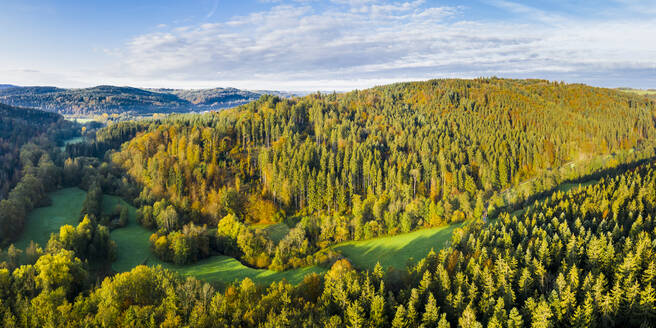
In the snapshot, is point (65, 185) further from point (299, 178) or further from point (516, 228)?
point (516, 228)

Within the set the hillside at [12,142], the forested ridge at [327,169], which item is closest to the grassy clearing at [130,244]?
the forested ridge at [327,169]

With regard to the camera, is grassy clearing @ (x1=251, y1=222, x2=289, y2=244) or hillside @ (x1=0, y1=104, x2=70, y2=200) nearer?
grassy clearing @ (x1=251, y1=222, x2=289, y2=244)

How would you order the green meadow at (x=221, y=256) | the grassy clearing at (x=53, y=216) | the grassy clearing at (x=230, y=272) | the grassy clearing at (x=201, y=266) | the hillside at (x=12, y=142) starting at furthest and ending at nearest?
the hillside at (x=12, y=142) → the grassy clearing at (x=53, y=216) → the green meadow at (x=221, y=256) → the grassy clearing at (x=201, y=266) → the grassy clearing at (x=230, y=272)

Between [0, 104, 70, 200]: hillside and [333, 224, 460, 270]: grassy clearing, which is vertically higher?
[0, 104, 70, 200]: hillside

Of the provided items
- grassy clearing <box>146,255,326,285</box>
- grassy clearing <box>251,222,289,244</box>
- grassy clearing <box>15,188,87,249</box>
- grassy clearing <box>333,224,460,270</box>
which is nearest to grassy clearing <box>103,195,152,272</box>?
grassy clearing <box>146,255,326,285</box>

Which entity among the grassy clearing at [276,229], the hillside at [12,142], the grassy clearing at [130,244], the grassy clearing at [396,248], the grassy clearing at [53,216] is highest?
the hillside at [12,142]

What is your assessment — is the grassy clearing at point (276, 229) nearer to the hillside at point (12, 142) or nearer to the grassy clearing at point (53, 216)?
the grassy clearing at point (53, 216)

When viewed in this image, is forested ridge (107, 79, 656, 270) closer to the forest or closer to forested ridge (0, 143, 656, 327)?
the forest
